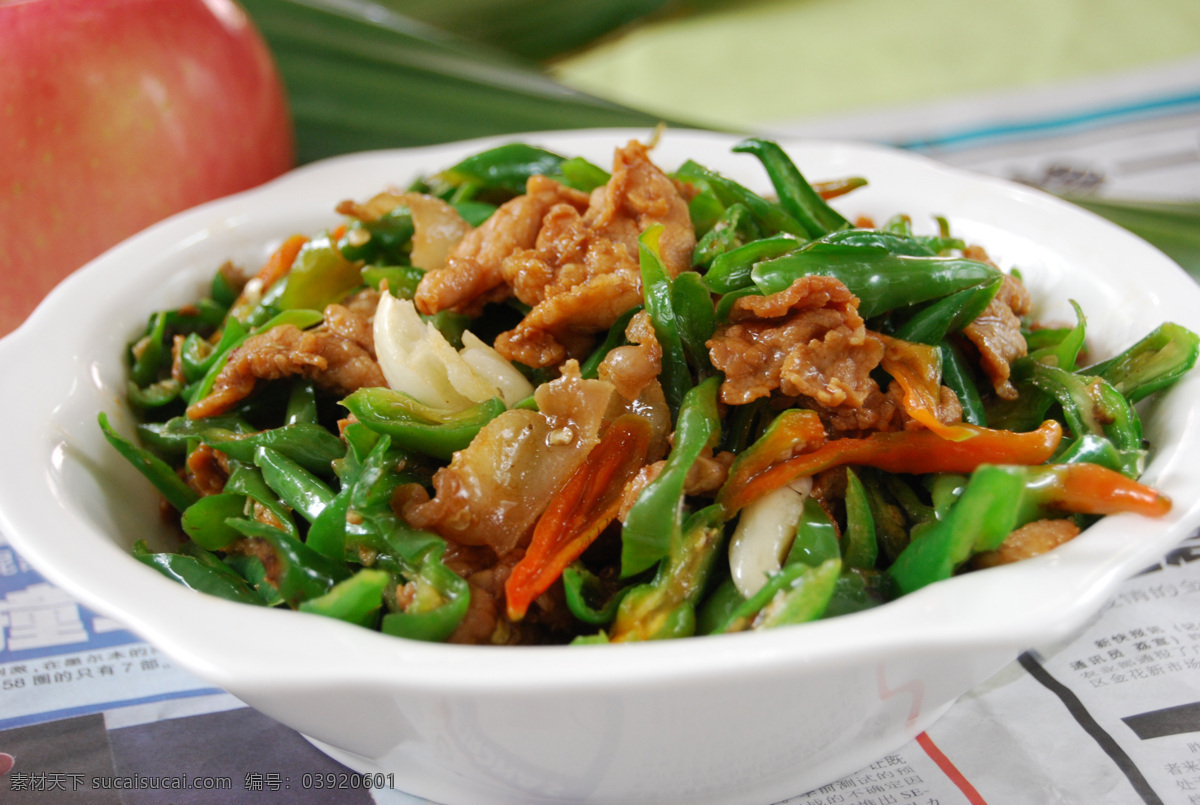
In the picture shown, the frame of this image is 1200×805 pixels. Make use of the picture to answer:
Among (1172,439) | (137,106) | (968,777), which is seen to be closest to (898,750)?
(968,777)

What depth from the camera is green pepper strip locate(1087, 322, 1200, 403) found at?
60.1 inches

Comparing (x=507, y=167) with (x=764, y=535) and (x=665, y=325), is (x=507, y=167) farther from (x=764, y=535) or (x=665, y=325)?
(x=764, y=535)

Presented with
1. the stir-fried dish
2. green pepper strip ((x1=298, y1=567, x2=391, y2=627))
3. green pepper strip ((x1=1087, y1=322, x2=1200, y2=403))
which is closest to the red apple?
the stir-fried dish

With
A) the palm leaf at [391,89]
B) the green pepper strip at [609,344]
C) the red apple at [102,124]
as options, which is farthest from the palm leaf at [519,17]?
the green pepper strip at [609,344]

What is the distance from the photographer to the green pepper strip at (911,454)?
1351 mm

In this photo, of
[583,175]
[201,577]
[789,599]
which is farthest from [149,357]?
[789,599]

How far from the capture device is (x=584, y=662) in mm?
1007

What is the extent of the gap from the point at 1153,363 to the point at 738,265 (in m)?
0.76

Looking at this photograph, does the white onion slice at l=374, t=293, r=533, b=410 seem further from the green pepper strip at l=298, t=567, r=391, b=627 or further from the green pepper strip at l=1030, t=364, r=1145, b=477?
the green pepper strip at l=1030, t=364, r=1145, b=477

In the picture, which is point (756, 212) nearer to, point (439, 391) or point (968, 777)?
point (439, 391)

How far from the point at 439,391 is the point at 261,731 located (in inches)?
27.4

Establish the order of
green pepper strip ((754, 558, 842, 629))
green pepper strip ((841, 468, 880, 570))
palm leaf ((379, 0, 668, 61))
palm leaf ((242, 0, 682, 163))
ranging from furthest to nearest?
1. palm leaf ((379, 0, 668, 61))
2. palm leaf ((242, 0, 682, 163))
3. green pepper strip ((841, 468, 880, 570))
4. green pepper strip ((754, 558, 842, 629))

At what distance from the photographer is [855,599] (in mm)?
1237

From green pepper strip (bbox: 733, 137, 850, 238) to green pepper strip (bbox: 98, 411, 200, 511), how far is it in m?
1.25
